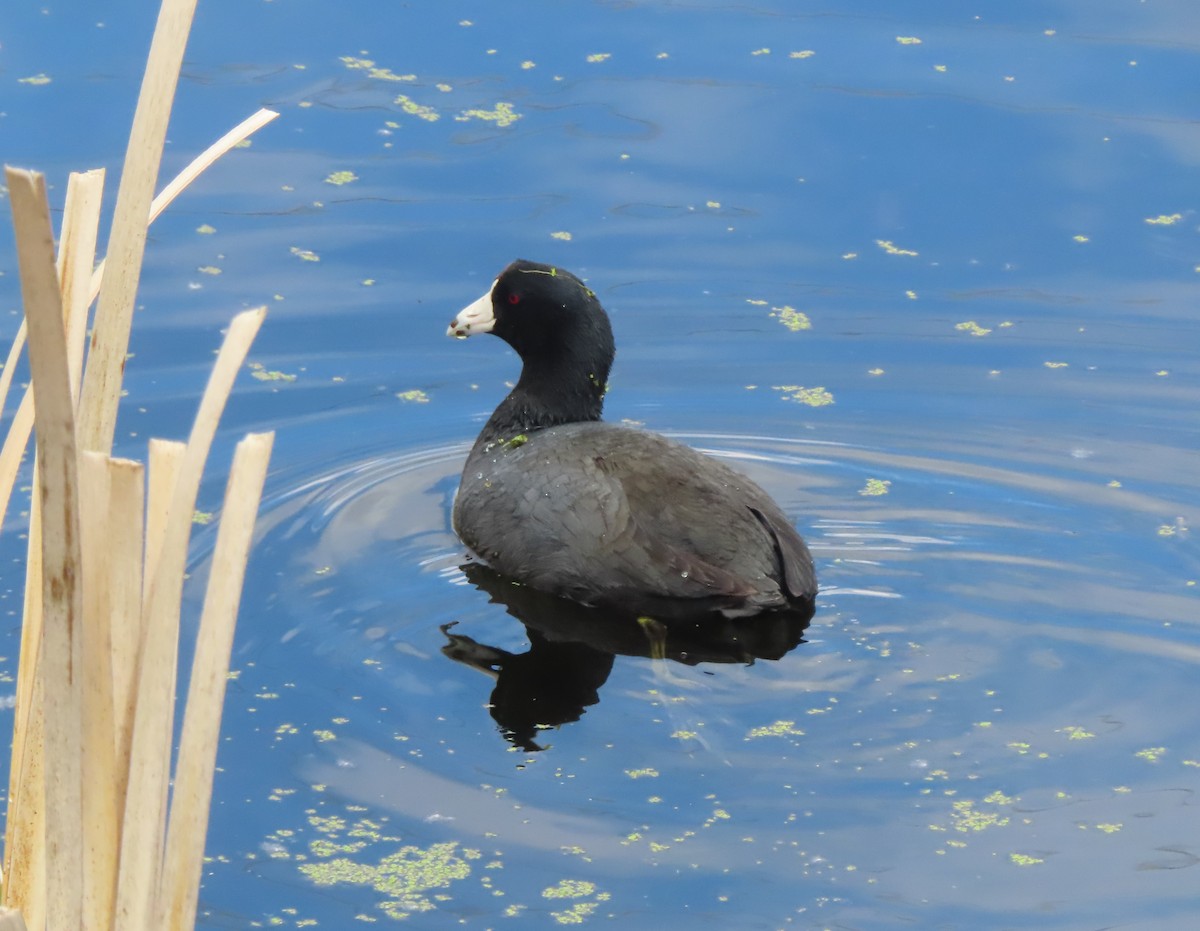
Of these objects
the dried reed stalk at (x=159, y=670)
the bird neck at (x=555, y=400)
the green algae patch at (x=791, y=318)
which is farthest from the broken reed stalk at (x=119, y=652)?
the green algae patch at (x=791, y=318)

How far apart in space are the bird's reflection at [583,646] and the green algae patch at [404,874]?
0.79 meters

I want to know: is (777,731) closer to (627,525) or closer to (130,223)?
(627,525)

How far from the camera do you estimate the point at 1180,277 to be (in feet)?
24.6

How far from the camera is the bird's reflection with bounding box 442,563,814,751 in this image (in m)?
4.86

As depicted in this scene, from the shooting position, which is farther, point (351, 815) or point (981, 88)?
point (981, 88)

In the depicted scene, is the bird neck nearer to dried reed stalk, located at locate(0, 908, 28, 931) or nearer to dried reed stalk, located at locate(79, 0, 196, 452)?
dried reed stalk, located at locate(79, 0, 196, 452)

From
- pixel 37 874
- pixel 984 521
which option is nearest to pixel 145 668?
pixel 37 874

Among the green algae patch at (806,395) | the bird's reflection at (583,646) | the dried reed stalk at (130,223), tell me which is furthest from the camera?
the green algae patch at (806,395)

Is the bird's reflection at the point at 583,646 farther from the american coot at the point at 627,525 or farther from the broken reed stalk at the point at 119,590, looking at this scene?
the broken reed stalk at the point at 119,590

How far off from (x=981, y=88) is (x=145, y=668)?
7194mm

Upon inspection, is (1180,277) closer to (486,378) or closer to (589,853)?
(486,378)

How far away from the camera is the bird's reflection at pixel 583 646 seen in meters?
4.86

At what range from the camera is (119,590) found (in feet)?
6.69

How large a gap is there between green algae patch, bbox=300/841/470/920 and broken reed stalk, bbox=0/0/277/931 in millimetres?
1599
